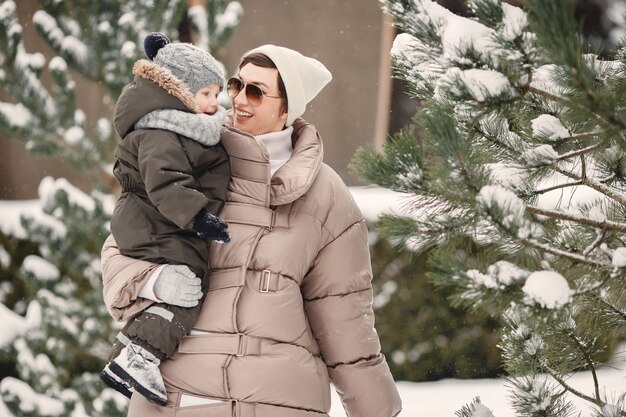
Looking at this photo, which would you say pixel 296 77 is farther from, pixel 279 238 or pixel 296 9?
pixel 296 9

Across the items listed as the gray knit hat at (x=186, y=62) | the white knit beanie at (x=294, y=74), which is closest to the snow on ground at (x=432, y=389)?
the white knit beanie at (x=294, y=74)

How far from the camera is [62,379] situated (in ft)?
19.4

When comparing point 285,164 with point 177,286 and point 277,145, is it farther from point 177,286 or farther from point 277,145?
point 177,286

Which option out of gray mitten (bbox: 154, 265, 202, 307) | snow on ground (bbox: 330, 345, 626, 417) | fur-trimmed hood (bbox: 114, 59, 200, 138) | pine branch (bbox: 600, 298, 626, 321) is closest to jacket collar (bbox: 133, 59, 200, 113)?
fur-trimmed hood (bbox: 114, 59, 200, 138)

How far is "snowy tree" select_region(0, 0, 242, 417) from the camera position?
5543 millimetres

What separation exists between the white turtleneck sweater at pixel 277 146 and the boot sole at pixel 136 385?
2.31 feet

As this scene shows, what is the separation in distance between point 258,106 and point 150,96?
1.13 feet

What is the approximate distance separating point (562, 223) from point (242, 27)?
666cm

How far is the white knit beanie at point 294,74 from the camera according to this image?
2611 mm

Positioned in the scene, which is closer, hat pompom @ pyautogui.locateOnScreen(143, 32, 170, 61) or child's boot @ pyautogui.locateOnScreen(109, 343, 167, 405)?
child's boot @ pyautogui.locateOnScreen(109, 343, 167, 405)

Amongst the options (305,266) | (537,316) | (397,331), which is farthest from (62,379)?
(537,316)

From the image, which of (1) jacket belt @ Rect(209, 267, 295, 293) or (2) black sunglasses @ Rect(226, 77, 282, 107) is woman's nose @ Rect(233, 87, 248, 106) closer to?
(2) black sunglasses @ Rect(226, 77, 282, 107)

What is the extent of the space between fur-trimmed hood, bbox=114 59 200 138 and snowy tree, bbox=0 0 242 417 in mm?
3086

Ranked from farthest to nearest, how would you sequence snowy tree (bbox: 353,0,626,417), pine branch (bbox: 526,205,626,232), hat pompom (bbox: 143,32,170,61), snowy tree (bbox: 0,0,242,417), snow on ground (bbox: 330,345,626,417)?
1. snow on ground (bbox: 330,345,626,417)
2. snowy tree (bbox: 0,0,242,417)
3. hat pompom (bbox: 143,32,170,61)
4. pine branch (bbox: 526,205,626,232)
5. snowy tree (bbox: 353,0,626,417)
